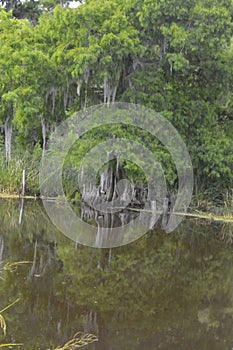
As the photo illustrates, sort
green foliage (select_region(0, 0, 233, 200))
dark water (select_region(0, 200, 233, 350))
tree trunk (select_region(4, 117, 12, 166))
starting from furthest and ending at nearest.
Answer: tree trunk (select_region(4, 117, 12, 166)) < green foliage (select_region(0, 0, 233, 200)) < dark water (select_region(0, 200, 233, 350))

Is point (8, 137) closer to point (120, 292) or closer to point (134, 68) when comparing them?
point (134, 68)

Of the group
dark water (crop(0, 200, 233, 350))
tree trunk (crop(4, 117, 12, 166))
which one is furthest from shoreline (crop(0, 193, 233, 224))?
dark water (crop(0, 200, 233, 350))

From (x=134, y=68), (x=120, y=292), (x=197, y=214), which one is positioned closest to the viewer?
(x=120, y=292)

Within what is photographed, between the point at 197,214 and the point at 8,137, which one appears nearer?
the point at 197,214

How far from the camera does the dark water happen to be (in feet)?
15.5

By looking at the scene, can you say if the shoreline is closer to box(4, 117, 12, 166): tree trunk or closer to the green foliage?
the green foliage

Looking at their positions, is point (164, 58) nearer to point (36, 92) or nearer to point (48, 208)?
point (36, 92)

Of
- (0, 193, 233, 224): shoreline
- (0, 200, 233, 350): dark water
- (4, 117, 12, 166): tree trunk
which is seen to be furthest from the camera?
(4, 117, 12, 166): tree trunk

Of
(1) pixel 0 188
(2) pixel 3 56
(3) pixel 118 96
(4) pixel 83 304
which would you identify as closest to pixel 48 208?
(1) pixel 0 188

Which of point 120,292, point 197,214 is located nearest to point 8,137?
point 197,214

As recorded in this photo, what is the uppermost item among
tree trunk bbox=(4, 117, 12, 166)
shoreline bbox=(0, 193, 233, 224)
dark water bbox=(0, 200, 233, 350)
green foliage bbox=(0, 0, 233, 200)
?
green foliage bbox=(0, 0, 233, 200)

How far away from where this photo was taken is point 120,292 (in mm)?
6145

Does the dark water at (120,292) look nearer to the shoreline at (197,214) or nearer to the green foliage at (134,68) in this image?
the shoreline at (197,214)

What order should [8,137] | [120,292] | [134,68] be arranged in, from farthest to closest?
[8,137] < [134,68] < [120,292]
